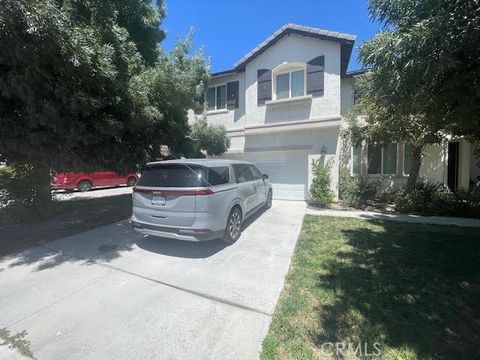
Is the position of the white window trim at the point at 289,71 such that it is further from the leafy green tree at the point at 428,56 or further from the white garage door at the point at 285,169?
the leafy green tree at the point at 428,56

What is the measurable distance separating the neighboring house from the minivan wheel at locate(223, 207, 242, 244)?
5839 mm

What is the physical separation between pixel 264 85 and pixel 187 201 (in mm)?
8337

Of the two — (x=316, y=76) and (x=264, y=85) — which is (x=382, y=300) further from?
(x=264, y=85)

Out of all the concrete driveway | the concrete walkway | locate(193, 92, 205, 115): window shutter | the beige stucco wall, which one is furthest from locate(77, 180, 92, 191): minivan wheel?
the beige stucco wall

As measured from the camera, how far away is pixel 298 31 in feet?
35.3

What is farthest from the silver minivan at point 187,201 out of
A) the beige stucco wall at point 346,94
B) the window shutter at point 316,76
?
the beige stucco wall at point 346,94

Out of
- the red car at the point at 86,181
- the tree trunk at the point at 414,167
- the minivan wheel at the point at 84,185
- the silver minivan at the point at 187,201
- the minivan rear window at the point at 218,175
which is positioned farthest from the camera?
the minivan wheel at the point at 84,185

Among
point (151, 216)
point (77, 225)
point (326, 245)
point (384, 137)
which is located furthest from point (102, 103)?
point (384, 137)

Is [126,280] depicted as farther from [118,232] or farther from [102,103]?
[102,103]

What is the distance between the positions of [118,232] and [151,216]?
204 centimetres

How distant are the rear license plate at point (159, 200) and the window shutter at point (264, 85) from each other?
26.1 feet

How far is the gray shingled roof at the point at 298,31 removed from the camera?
9.95 metres

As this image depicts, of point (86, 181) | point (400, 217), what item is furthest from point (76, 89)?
point (86, 181)

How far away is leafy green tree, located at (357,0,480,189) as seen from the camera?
10.7 ft
